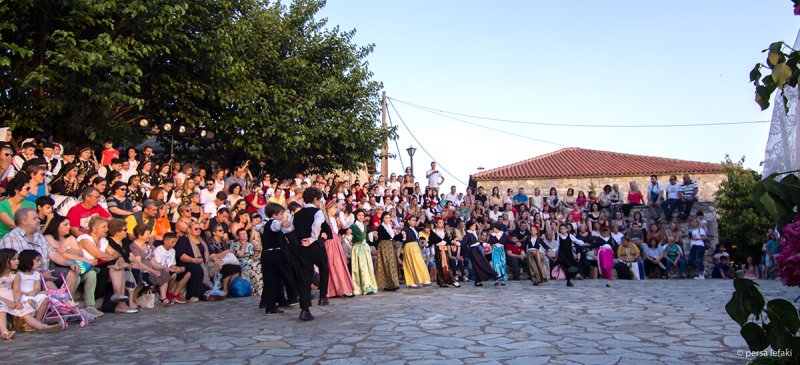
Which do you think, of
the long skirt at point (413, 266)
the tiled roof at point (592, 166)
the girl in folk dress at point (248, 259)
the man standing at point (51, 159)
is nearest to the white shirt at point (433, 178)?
the long skirt at point (413, 266)

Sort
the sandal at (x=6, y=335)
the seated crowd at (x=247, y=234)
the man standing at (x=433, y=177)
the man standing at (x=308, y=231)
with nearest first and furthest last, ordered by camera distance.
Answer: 1. the sandal at (x=6, y=335)
2. the man standing at (x=308, y=231)
3. the seated crowd at (x=247, y=234)
4. the man standing at (x=433, y=177)

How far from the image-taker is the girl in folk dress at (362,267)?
1255 cm

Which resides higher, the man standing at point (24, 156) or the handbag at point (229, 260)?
the man standing at point (24, 156)

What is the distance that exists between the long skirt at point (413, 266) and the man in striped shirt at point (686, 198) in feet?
31.9

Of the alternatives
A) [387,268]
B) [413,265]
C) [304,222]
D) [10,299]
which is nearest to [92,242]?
[10,299]

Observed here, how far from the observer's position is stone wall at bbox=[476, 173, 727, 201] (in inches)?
1421

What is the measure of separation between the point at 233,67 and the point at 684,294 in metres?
12.3

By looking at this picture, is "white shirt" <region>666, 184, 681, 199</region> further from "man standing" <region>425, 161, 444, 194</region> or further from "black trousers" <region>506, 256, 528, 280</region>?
"man standing" <region>425, 161, 444, 194</region>

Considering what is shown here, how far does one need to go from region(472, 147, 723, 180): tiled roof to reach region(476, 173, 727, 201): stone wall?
0.96 feet

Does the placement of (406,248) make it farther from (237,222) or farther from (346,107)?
(346,107)

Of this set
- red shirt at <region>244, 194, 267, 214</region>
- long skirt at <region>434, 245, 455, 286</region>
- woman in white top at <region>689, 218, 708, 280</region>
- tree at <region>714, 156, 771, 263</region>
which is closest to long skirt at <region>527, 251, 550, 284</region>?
long skirt at <region>434, 245, 455, 286</region>

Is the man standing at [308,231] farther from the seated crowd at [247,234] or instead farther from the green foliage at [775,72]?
the green foliage at [775,72]

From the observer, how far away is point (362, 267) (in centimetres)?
1259

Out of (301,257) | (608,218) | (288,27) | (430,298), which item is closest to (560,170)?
(608,218)
